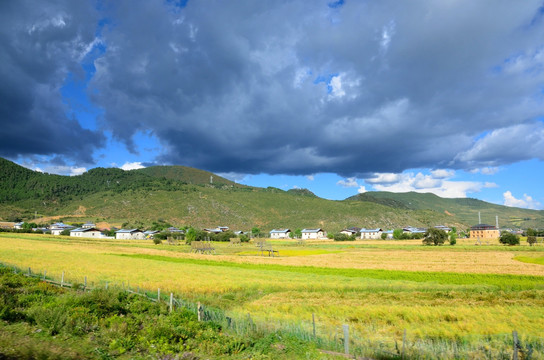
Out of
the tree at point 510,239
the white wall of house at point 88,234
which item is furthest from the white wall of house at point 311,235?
the white wall of house at point 88,234

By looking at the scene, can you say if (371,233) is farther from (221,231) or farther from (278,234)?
(221,231)

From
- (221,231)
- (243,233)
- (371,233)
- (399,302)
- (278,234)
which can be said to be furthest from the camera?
(371,233)

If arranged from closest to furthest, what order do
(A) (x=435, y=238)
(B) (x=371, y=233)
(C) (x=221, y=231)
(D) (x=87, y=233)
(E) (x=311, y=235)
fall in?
(A) (x=435, y=238) < (D) (x=87, y=233) < (E) (x=311, y=235) < (C) (x=221, y=231) < (B) (x=371, y=233)

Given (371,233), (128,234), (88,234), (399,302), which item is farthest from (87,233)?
(399,302)

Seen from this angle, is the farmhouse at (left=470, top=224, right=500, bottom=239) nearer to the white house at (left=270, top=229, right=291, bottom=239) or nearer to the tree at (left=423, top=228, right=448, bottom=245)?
the tree at (left=423, top=228, right=448, bottom=245)

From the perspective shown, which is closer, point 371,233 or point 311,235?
point 311,235

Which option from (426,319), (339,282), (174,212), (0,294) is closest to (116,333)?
(0,294)

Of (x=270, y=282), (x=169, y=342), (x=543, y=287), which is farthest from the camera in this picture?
(x=270, y=282)

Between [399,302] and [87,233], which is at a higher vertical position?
[87,233]

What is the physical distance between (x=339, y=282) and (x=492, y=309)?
1498 cm

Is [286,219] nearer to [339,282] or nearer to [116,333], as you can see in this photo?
[339,282]

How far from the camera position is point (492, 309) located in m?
22.3

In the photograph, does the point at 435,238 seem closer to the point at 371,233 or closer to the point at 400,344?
the point at 371,233

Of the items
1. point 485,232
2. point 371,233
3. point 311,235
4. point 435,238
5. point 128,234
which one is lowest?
point 128,234
